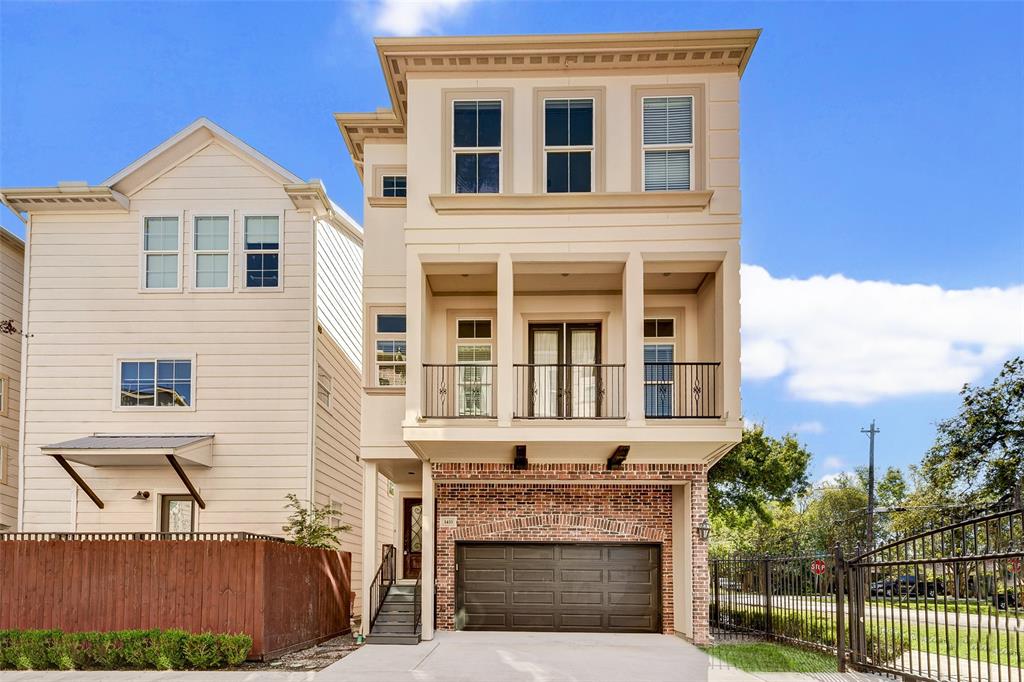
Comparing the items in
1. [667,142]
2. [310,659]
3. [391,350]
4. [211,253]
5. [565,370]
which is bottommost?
[310,659]

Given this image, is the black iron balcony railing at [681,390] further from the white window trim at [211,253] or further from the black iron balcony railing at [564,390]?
the white window trim at [211,253]

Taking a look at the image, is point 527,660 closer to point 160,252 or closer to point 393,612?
point 393,612

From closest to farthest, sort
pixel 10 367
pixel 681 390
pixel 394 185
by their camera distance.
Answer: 1. pixel 681 390
2. pixel 394 185
3. pixel 10 367

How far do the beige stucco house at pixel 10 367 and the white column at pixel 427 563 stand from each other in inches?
345

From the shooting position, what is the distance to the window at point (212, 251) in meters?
19.1

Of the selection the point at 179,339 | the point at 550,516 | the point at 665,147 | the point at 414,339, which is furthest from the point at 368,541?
the point at 665,147

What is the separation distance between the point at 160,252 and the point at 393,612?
830cm

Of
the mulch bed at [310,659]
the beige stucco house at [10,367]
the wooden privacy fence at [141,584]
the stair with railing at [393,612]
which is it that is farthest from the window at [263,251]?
the mulch bed at [310,659]

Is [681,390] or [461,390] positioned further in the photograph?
[461,390]

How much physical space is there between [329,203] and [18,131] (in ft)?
40.9

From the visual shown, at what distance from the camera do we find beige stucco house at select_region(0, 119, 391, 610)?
18.4 m

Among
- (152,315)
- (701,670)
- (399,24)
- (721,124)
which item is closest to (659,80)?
(721,124)

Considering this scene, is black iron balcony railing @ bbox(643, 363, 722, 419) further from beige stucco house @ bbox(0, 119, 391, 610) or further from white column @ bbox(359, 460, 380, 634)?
beige stucco house @ bbox(0, 119, 391, 610)

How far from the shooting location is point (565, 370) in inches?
687
